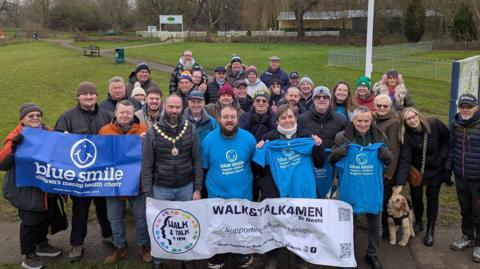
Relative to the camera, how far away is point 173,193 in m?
5.38

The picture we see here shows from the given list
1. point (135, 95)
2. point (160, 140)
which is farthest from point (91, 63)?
point (160, 140)

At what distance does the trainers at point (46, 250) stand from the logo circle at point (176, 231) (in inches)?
64.1

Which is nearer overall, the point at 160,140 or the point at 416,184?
the point at 160,140

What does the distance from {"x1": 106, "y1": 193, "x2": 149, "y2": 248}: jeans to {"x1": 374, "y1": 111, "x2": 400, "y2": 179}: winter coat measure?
11.2 feet

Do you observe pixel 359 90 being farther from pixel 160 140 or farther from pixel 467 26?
pixel 467 26

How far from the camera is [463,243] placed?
19.8 feet

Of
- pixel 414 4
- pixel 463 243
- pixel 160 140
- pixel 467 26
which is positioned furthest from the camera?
pixel 414 4

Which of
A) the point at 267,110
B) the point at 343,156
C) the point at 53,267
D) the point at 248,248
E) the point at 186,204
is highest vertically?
the point at 267,110

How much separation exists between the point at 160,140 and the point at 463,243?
443 cm

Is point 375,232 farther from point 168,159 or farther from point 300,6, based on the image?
point 300,6

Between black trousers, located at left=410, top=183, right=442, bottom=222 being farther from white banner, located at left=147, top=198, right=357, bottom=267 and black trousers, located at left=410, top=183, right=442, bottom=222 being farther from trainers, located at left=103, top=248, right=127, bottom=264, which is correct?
trainers, located at left=103, top=248, right=127, bottom=264

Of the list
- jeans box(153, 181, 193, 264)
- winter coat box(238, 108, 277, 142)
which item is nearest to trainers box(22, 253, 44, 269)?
jeans box(153, 181, 193, 264)

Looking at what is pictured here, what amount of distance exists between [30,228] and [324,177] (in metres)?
3.96

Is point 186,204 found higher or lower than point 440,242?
higher
